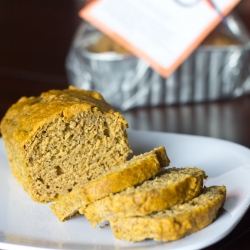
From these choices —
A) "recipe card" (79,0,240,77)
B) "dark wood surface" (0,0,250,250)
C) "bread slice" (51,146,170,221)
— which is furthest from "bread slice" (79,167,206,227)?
"recipe card" (79,0,240,77)

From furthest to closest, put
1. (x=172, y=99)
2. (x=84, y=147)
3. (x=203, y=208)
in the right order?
(x=172, y=99)
(x=84, y=147)
(x=203, y=208)

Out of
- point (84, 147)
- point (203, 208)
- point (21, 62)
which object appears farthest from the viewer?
point (21, 62)

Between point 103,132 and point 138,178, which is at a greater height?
point 103,132

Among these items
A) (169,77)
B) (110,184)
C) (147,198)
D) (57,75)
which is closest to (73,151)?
(110,184)

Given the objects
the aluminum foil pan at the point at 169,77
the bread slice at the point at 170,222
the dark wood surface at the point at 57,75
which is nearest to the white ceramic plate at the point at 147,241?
the bread slice at the point at 170,222

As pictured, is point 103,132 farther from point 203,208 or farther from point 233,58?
point 233,58

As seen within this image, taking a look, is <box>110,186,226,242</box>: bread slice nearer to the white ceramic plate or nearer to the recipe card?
the white ceramic plate

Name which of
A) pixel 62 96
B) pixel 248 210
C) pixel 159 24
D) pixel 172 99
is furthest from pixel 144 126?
pixel 248 210

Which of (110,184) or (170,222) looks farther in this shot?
(110,184)

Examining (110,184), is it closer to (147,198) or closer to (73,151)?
(147,198)
